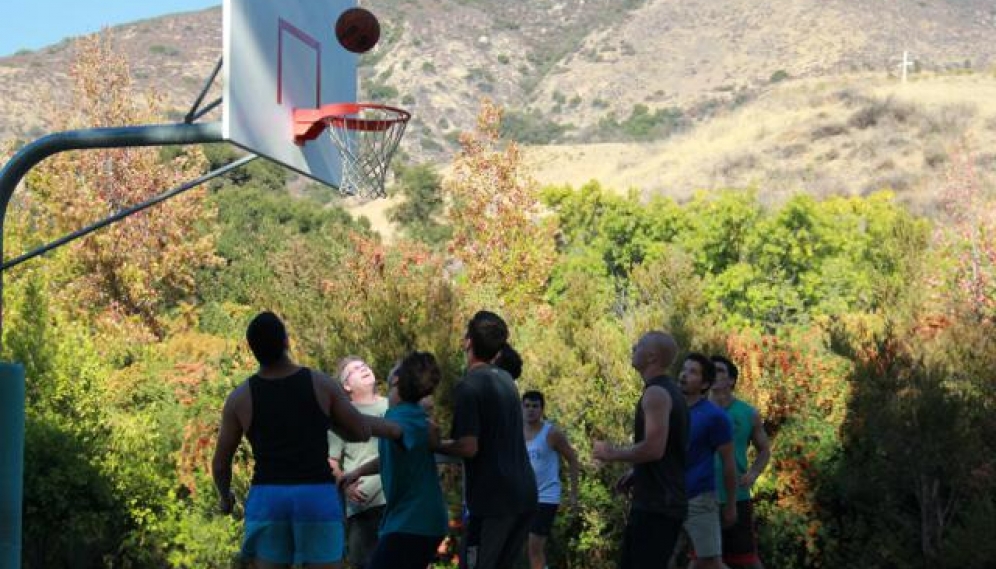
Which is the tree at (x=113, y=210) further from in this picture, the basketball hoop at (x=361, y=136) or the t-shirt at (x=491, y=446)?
the t-shirt at (x=491, y=446)

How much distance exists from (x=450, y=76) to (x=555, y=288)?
88.2m

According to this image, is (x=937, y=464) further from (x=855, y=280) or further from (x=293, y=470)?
(x=855, y=280)

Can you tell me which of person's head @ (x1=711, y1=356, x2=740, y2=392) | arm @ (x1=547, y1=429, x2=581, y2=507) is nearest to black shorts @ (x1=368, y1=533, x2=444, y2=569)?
arm @ (x1=547, y1=429, x2=581, y2=507)

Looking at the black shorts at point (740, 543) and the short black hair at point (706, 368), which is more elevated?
the short black hair at point (706, 368)

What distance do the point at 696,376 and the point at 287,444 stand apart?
299 cm

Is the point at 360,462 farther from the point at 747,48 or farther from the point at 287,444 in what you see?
the point at 747,48

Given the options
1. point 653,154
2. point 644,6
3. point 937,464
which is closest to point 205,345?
point 937,464

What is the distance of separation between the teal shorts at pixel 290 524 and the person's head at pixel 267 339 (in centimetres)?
59

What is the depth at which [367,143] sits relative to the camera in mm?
10484

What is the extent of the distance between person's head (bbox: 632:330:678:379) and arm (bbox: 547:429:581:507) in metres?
2.46

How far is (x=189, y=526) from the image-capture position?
50.6ft

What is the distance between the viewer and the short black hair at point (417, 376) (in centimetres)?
686

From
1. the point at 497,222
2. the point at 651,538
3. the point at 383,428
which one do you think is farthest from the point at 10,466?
the point at 497,222

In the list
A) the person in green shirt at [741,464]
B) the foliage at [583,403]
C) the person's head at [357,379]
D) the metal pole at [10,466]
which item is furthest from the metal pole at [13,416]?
the foliage at [583,403]
